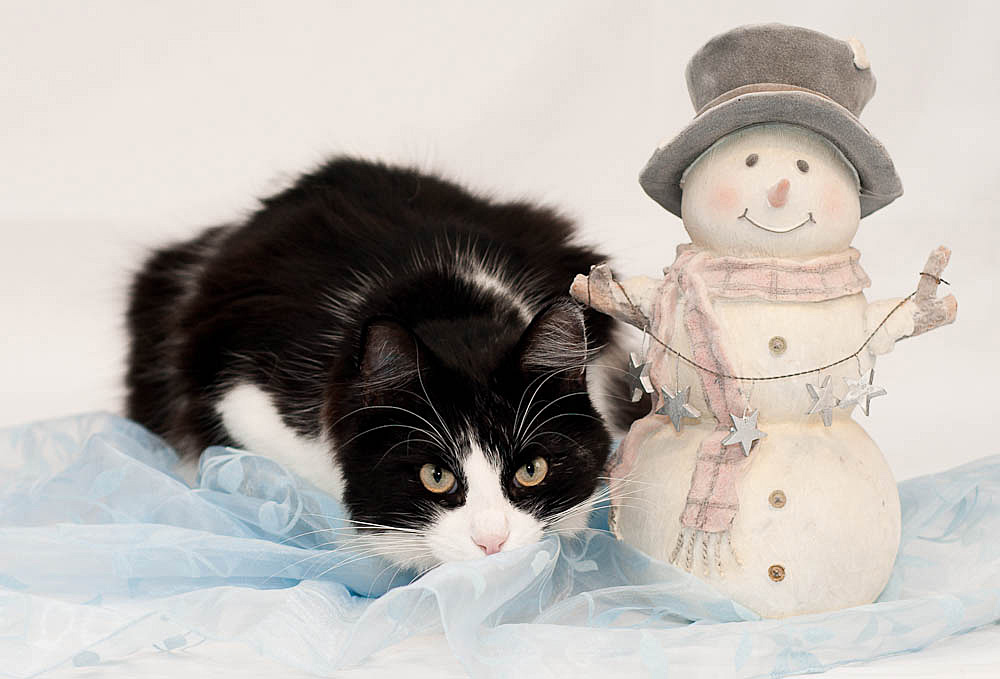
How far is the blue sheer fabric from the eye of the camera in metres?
1.42

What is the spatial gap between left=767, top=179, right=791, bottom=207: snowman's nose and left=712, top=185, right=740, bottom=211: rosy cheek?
5 cm

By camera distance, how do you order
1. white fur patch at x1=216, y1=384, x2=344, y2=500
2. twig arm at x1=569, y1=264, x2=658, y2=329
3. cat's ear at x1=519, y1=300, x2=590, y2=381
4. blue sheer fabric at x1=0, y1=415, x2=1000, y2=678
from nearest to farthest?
blue sheer fabric at x1=0, y1=415, x2=1000, y2=678
cat's ear at x1=519, y1=300, x2=590, y2=381
twig arm at x1=569, y1=264, x2=658, y2=329
white fur patch at x1=216, y1=384, x2=344, y2=500

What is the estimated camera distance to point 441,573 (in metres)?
1.41

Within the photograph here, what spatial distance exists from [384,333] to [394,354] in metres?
0.03

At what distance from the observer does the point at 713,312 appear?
1555 mm

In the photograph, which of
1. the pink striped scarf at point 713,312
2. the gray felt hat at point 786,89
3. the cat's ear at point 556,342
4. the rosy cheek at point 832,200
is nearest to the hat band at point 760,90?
the gray felt hat at point 786,89

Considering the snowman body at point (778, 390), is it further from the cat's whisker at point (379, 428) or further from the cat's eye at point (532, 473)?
the cat's whisker at point (379, 428)

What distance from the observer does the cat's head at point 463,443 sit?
4.88 ft

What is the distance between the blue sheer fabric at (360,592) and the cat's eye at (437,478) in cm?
11

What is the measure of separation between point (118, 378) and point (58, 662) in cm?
122

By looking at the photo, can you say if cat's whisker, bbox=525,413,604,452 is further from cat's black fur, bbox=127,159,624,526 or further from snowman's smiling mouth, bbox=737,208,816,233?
snowman's smiling mouth, bbox=737,208,816,233

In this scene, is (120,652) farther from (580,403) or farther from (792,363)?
(792,363)

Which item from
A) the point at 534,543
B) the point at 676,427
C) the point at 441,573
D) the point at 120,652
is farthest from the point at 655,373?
the point at 120,652

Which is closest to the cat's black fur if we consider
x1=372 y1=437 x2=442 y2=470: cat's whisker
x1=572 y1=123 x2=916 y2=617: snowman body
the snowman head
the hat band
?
x1=372 y1=437 x2=442 y2=470: cat's whisker
